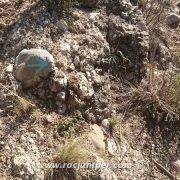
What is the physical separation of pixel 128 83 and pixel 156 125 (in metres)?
0.44

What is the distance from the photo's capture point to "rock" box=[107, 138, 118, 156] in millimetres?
3221

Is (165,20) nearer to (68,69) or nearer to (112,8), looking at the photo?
(112,8)

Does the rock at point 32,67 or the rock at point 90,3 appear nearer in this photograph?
the rock at point 32,67

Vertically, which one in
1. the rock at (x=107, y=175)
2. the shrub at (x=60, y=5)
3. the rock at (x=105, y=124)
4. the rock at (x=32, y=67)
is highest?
the shrub at (x=60, y=5)

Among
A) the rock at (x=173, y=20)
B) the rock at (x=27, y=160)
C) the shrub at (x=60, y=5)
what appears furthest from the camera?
the rock at (x=173, y=20)

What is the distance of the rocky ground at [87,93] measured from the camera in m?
3.02

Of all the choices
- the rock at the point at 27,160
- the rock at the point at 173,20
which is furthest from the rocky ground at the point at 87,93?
the rock at the point at 173,20

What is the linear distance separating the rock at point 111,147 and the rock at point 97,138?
52mm

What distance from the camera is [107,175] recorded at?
119 inches

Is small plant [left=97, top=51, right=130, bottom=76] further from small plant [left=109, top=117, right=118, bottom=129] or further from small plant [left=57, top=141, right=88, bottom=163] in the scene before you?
small plant [left=57, top=141, right=88, bottom=163]

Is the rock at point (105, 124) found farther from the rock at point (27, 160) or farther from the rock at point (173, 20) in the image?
the rock at point (173, 20)

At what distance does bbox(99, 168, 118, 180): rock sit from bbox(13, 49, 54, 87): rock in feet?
2.74

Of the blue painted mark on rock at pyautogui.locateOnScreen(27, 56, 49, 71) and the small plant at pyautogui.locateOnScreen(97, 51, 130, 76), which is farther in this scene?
the small plant at pyautogui.locateOnScreen(97, 51, 130, 76)

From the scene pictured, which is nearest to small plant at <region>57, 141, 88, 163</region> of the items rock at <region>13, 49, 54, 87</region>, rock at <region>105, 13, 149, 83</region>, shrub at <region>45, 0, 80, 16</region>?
rock at <region>13, 49, 54, 87</region>
